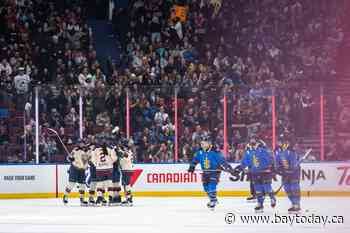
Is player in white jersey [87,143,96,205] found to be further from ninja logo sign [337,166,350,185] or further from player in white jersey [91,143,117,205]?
ninja logo sign [337,166,350,185]

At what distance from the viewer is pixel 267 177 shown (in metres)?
19.1

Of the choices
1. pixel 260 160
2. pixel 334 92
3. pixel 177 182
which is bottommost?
pixel 177 182

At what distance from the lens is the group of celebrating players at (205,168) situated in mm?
18125

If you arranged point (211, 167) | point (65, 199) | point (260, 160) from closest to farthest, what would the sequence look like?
point (260, 160)
point (211, 167)
point (65, 199)

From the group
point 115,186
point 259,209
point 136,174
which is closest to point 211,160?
point 259,209

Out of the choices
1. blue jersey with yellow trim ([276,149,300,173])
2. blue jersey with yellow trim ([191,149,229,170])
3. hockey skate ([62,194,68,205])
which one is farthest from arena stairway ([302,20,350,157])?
hockey skate ([62,194,68,205])

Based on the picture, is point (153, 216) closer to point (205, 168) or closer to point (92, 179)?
point (205, 168)

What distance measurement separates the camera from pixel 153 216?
18109 mm

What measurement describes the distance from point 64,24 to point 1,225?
11.7 meters

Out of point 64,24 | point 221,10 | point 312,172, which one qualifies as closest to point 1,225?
point 312,172

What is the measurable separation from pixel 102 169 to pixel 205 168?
239cm

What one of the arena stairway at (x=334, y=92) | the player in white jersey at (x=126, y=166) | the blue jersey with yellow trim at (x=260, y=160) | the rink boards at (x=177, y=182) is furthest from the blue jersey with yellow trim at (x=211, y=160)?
the arena stairway at (x=334, y=92)

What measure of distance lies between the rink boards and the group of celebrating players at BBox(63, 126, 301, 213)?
1429mm

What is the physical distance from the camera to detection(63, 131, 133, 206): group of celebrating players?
2075 centimetres
